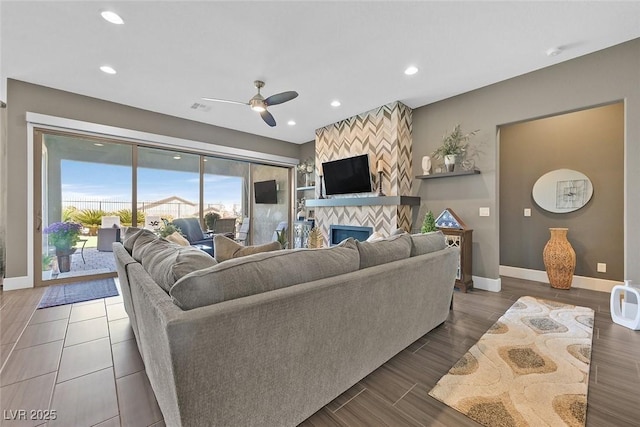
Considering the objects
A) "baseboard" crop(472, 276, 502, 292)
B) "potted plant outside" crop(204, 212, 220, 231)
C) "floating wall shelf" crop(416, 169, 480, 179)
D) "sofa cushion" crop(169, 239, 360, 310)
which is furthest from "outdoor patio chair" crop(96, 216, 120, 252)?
"baseboard" crop(472, 276, 502, 292)

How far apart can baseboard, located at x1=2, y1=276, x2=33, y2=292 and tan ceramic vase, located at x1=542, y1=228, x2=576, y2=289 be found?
7136mm

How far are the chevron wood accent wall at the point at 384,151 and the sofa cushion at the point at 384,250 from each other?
2242mm

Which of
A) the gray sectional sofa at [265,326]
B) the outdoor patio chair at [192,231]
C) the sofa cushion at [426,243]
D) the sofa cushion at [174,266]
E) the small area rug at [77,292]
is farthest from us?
the outdoor patio chair at [192,231]

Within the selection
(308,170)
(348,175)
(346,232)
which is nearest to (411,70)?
(348,175)

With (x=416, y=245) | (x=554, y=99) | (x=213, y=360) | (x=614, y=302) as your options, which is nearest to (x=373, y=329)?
(x=416, y=245)

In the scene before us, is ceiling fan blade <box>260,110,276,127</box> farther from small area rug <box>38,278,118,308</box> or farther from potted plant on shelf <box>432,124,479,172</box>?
small area rug <box>38,278,118,308</box>

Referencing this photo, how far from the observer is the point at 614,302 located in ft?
8.43

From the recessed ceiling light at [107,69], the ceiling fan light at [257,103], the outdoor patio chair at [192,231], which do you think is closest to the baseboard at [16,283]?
the outdoor patio chair at [192,231]

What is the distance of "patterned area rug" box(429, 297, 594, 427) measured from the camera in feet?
4.55

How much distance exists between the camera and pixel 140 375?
5.63 ft

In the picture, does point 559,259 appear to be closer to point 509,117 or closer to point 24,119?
point 509,117

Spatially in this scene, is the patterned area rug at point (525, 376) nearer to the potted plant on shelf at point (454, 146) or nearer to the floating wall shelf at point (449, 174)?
the floating wall shelf at point (449, 174)

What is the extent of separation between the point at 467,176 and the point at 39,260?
6148mm

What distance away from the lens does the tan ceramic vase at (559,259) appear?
11.6ft
